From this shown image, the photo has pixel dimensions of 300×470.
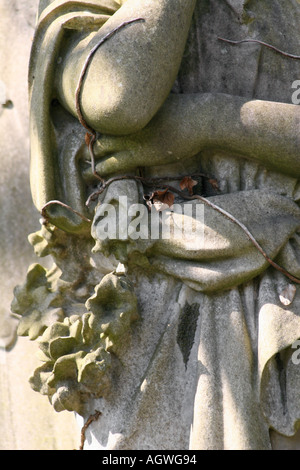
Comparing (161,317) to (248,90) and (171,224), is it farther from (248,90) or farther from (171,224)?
(248,90)

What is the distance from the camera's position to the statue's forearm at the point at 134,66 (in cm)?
235

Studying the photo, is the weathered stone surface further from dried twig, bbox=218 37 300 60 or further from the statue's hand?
dried twig, bbox=218 37 300 60

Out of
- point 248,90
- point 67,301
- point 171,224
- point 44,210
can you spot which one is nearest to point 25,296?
point 67,301

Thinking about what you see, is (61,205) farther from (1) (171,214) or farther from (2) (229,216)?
(2) (229,216)

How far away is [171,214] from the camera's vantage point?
247 cm

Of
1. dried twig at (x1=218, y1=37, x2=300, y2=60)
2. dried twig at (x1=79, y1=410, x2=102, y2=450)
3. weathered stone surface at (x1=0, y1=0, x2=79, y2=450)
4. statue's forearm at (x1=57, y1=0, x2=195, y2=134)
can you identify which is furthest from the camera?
weathered stone surface at (x1=0, y1=0, x2=79, y2=450)

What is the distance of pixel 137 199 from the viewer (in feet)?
8.18

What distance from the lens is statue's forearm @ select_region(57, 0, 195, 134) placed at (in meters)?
2.35

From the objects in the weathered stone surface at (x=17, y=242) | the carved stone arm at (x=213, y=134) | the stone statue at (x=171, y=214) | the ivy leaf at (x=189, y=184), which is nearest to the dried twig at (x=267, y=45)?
the stone statue at (x=171, y=214)

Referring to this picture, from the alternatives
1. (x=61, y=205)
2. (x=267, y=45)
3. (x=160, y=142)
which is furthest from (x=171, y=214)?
(x=267, y=45)

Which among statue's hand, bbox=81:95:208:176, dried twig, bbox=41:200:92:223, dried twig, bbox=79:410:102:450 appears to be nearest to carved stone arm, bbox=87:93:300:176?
statue's hand, bbox=81:95:208:176

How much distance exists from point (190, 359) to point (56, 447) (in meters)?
0.68

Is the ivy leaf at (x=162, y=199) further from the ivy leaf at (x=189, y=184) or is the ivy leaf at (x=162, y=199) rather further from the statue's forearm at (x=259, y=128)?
the statue's forearm at (x=259, y=128)

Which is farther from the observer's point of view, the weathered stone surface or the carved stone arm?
the weathered stone surface
